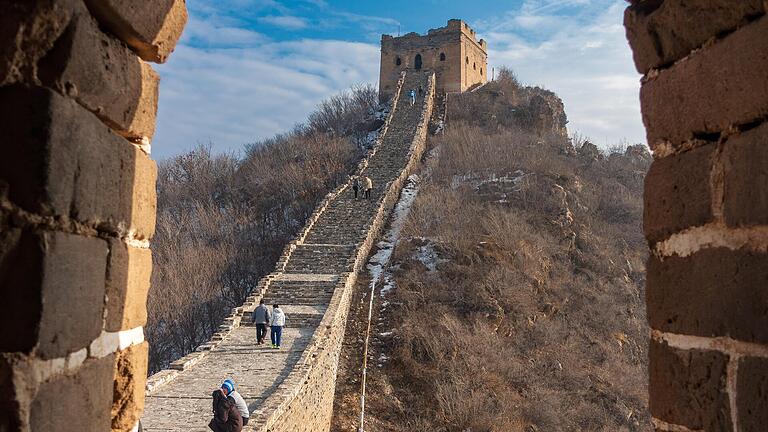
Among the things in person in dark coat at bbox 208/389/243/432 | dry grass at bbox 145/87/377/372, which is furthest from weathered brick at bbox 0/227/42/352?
dry grass at bbox 145/87/377/372

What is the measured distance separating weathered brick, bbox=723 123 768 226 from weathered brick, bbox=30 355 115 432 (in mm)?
2227

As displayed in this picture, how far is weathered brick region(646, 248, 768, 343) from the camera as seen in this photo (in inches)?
87.9

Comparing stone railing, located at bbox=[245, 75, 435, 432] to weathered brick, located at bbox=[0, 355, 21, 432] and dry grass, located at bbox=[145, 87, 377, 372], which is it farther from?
weathered brick, located at bbox=[0, 355, 21, 432]

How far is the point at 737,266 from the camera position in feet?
7.67

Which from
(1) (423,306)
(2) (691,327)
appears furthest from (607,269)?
(2) (691,327)

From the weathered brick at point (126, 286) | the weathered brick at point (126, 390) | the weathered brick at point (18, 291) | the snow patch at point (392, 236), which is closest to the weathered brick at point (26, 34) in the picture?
the weathered brick at point (18, 291)

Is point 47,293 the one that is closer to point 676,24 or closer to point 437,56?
point 676,24

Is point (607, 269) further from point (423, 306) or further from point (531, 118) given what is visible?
point (531, 118)

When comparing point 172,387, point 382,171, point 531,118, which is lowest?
point 172,387

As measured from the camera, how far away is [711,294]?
248cm

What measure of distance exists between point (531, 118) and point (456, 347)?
2166 centimetres

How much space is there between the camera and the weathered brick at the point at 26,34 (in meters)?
2.06

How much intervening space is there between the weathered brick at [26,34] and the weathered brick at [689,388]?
2.41 meters

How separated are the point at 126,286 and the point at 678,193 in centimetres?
218
